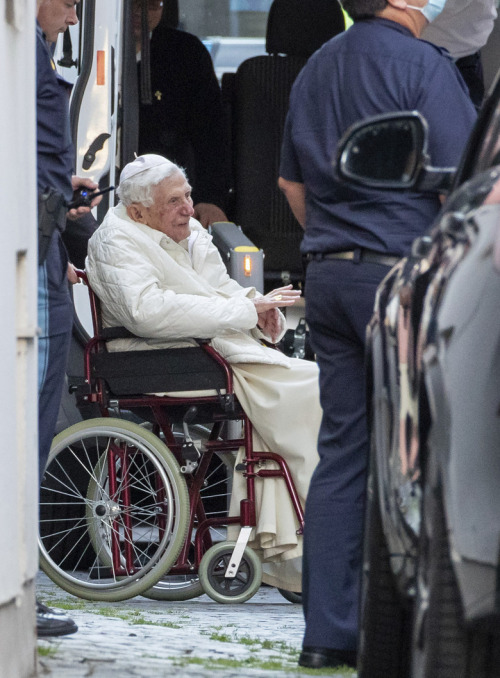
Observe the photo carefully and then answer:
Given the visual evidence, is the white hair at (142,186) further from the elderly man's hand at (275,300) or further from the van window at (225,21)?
the van window at (225,21)

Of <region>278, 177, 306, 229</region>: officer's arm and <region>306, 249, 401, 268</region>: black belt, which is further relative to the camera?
<region>278, 177, 306, 229</region>: officer's arm

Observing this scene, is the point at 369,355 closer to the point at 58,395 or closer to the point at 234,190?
the point at 58,395

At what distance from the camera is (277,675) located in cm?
327

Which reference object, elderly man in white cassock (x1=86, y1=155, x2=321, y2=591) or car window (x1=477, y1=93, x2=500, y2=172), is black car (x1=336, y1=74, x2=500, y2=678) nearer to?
car window (x1=477, y1=93, x2=500, y2=172)

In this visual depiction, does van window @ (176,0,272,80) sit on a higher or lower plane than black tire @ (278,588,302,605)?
higher

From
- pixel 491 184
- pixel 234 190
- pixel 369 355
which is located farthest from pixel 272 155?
pixel 491 184

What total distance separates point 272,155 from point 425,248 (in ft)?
18.2

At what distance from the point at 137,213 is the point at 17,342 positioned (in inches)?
97.8

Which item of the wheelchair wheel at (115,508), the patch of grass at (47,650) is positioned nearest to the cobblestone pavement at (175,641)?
the patch of grass at (47,650)

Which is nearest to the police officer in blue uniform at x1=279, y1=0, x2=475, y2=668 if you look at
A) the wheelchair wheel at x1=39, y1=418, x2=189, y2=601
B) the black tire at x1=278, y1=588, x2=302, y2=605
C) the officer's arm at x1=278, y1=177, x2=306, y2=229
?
the officer's arm at x1=278, y1=177, x2=306, y2=229

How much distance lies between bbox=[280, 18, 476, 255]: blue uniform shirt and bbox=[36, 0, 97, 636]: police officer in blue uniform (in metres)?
0.70

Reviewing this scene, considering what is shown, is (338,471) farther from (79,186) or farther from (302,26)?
(302,26)

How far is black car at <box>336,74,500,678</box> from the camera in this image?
1833 millimetres

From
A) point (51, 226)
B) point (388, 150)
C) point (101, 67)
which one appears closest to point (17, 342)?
point (51, 226)
